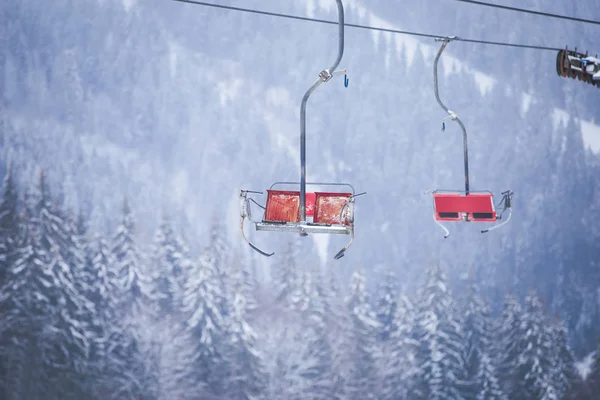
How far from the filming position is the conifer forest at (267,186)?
47.9 ft

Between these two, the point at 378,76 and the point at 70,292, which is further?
the point at 378,76

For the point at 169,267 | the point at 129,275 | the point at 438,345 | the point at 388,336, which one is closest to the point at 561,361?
the point at 438,345

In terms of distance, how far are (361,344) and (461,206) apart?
325 inches

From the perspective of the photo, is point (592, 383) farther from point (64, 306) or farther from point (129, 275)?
point (64, 306)

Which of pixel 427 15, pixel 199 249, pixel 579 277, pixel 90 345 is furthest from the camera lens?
pixel 427 15

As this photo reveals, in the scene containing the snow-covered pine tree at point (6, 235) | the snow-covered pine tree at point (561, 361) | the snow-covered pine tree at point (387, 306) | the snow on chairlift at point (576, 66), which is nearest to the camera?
the snow on chairlift at point (576, 66)

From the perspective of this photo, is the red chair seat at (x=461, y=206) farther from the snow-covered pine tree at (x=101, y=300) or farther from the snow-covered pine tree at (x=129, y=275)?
the snow-covered pine tree at (x=101, y=300)

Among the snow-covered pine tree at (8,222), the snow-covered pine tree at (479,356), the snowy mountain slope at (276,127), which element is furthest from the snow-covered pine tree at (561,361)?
the snow-covered pine tree at (8,222)

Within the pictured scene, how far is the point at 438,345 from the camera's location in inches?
588

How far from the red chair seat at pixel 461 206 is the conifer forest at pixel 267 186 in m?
7.13

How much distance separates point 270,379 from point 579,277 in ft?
27.3

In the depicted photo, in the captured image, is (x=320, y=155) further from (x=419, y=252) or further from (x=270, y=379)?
(x=270, y=379)

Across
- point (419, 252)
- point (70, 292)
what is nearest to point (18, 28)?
point (70, 292)

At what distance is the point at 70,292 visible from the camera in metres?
14.4
